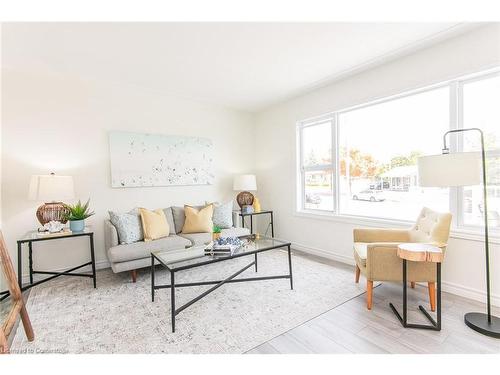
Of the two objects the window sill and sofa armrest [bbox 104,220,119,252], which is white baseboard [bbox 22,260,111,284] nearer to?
sofa armrest [bbox 104,220,119,252]

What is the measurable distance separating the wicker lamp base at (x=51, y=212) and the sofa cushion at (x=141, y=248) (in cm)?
74

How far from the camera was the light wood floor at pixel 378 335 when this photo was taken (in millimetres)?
1732

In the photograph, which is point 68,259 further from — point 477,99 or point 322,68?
point 477,99

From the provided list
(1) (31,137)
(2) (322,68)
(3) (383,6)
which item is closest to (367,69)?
(2) (322,68)

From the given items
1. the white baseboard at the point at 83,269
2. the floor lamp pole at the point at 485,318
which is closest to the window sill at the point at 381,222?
the floor lamp pole at the point at 485,318

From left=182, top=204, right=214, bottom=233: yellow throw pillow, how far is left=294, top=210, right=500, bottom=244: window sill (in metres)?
1.51

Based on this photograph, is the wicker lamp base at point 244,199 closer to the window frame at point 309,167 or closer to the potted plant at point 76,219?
the window frame at point 309,167

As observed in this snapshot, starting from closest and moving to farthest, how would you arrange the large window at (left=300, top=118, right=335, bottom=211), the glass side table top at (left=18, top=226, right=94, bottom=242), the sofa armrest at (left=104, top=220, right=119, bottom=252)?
1. the glass side table top at (left=18, top=226, right=94, bottom=242)
2. the sofa armrest at (left=104, top=220, right=119, bottom=252)
3. the large window at (left=300, top=118, right=335, bottom=211)

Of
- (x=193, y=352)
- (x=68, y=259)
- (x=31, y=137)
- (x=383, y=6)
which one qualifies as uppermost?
(x=383, y=6)

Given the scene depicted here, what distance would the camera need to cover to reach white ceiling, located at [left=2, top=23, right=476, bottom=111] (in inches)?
90.2

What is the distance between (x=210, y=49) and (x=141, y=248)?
2.34 meters

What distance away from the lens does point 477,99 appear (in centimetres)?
247


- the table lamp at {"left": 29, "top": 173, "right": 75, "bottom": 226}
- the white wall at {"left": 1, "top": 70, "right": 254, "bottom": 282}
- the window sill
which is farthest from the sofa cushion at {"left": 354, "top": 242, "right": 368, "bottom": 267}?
the table lamp at {"left": 29, "top": 173, "right": 75, "bottom": 226}
